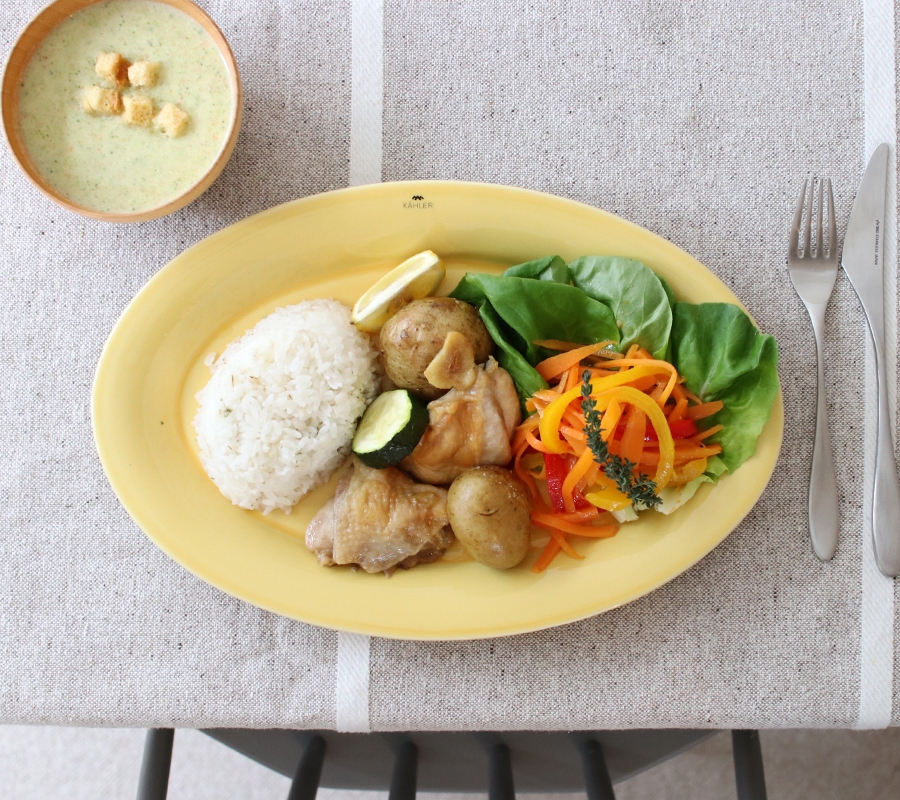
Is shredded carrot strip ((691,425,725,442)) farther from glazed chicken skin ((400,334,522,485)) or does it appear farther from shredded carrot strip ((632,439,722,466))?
glazed chicken skin ((400,334,522,485))

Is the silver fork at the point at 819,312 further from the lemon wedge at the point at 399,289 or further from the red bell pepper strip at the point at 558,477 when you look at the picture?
the lemon wedge at the point at 399,289

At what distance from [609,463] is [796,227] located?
36.3 inches

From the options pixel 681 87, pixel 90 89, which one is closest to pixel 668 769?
pixel 681 87

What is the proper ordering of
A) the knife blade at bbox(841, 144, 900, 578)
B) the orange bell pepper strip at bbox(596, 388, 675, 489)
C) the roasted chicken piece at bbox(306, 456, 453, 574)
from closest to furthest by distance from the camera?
the orange bell pepper strip at bbox(596, 388, 675, 489), the roasted chicken piece at bbox(306, 456, 453, 574), the knife blade at bbox(841, 144, 900, 578)

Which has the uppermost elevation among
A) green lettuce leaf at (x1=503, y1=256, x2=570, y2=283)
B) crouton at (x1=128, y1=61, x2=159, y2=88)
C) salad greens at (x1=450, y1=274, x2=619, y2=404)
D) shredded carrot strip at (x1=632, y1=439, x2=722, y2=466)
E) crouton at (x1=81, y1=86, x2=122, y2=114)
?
crouton at (x1=128, y1=61, x2=159, y2=88)

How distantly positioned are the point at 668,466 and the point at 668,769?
6.01ft

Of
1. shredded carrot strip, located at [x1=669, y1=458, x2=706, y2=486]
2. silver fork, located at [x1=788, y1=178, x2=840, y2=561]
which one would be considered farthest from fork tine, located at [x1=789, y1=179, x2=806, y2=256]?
shredded carrot strip, located at [x1=669, y1=458, x2=706, y2=486]

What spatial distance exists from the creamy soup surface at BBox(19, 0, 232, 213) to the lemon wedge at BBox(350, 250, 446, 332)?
20.3 inches

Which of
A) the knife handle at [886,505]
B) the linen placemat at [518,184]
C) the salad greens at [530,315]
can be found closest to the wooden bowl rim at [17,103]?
the linen placemat at [518,184]

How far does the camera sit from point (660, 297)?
1723 mm

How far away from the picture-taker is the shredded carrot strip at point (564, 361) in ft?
5.73

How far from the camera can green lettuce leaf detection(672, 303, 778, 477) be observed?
5.54 feet

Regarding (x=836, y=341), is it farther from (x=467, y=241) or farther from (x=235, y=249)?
(x=235, y=249)

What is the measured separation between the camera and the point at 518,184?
1920 millimetres
